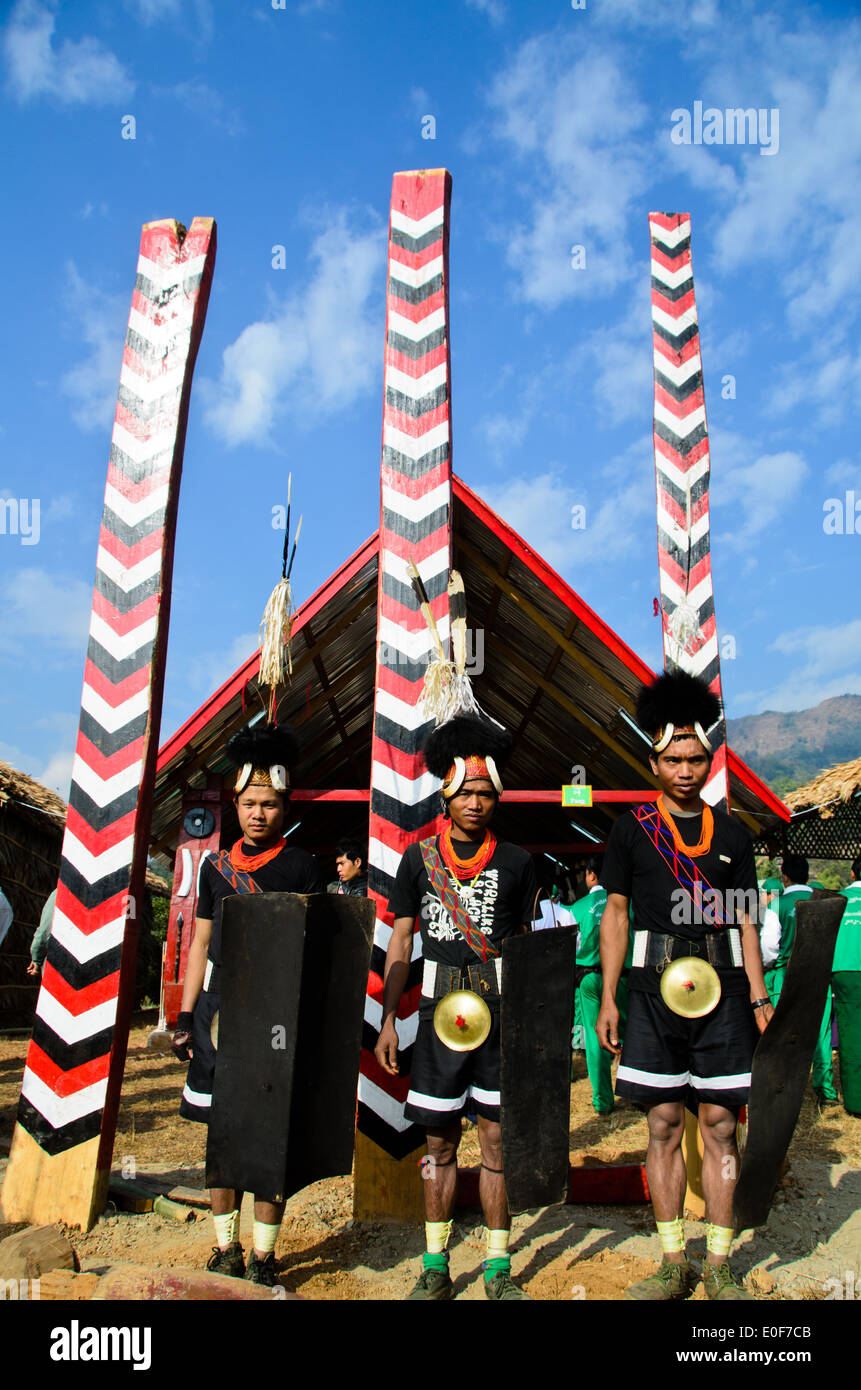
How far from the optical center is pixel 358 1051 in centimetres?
349

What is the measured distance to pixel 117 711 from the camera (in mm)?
4824

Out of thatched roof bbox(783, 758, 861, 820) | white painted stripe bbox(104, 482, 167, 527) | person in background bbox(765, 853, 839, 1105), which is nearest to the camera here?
white painted stripe bbox(104, 482, 167, 527)

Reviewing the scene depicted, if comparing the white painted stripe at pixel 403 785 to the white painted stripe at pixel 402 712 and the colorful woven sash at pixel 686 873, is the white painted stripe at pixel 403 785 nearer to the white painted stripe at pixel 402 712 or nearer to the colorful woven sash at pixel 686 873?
the white painted stripe at pixel 402 712

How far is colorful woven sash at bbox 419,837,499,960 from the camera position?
11.5ft

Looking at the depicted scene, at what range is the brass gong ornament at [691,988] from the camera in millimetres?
3383

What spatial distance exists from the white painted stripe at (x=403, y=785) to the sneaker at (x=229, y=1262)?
7.12 ft

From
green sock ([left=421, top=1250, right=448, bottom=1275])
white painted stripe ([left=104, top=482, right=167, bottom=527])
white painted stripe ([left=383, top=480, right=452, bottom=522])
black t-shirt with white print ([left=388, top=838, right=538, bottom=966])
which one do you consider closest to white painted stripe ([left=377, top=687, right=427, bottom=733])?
white painted stripe ([left=383, top=480, right=452, bottom=522])

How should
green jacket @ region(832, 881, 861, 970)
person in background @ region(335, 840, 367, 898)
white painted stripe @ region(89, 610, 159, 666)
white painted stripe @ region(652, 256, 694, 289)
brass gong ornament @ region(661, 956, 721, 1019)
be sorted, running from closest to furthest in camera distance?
1. brass gong ornament @ region(661, 956, 721, 1019)
2. white painted stripe @ region(89, 610, 159, 666)
3. white painted stripe @ region(652, 256, 694, 289)
4. green jacket @ region(832, 881, 861, 970)
5. person in background @ region(335, 840, 367, 898)

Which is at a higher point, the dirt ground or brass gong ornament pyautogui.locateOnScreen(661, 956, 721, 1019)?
brass gong ornament pyautogui.locateOnScreen(661, 956, 721, 1019)

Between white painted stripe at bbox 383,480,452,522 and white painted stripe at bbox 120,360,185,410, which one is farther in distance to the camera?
white painted stripe at bbox 383,480,452,522

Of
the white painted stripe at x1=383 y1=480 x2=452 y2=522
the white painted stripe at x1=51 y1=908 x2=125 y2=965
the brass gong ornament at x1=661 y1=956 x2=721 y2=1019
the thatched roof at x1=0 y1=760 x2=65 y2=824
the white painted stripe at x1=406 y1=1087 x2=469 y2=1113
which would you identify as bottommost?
the white painted stripe at x1=406 y1=1087 x2=469 y2=1113

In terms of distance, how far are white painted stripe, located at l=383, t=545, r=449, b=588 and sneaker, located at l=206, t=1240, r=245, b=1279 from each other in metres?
3.27

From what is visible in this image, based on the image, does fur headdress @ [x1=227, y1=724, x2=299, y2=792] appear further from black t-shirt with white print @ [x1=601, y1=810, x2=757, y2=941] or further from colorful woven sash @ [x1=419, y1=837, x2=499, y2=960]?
black t-shirt with white print @ [x1=601, y1=810, x2=757, y2=941]

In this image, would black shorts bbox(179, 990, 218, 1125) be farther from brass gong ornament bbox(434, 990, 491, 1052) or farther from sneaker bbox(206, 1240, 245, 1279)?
brass gong ornament bbox(434, 990, 491, 1052)
